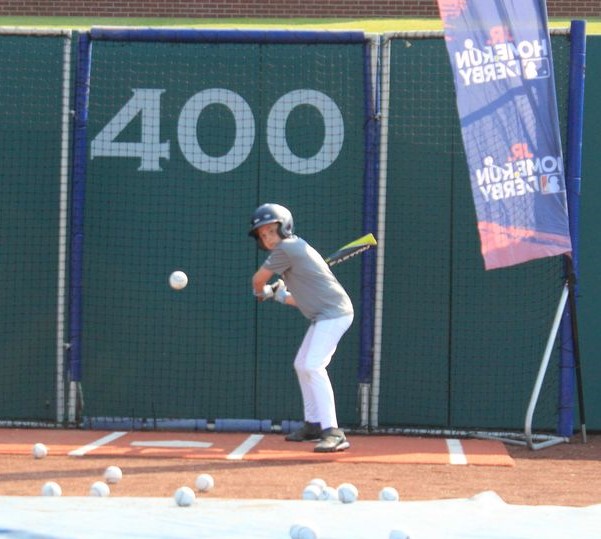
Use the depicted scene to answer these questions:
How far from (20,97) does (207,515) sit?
600cm

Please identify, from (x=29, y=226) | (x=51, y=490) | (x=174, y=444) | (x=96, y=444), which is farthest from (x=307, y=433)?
(x=29, y=226)

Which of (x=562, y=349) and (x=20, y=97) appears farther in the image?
(x=20, y=97)

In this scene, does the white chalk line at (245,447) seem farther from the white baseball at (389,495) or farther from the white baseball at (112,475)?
the white baseball at (389,495)

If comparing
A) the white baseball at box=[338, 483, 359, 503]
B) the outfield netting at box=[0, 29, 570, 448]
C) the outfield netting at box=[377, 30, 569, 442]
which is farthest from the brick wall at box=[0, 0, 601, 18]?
the white baseball at box=[338, 483, 359, 503]

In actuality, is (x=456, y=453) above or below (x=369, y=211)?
below

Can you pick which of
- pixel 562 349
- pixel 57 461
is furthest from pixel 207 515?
pixel 562 349

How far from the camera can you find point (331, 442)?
373 inches

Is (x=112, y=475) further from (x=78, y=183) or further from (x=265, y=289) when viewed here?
(x=78, y=183)

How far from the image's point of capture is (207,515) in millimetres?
6207

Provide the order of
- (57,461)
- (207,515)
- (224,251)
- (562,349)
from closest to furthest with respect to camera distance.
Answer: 1. (207,515)
2. (57,461)
3. (562,349)
4. (224,251)

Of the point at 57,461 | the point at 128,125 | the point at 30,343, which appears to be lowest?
the point at 57,461

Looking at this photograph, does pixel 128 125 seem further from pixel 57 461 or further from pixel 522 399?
pixel 522 399

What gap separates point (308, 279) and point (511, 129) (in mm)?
2006

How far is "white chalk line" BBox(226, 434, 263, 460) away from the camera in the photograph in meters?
9.41
